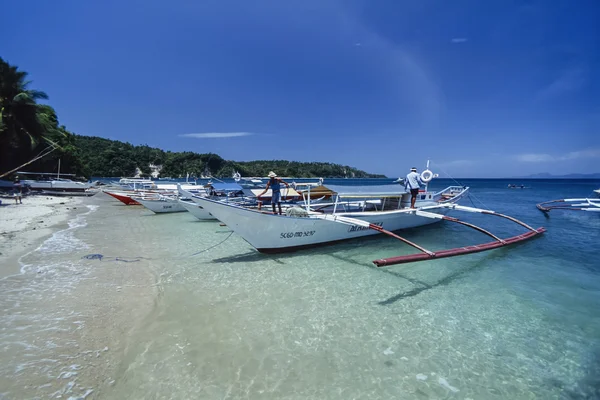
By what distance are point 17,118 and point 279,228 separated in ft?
139

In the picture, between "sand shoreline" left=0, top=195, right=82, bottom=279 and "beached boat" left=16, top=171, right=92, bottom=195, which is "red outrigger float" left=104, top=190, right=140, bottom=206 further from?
"beached boat" left=16, top=171, right=92, bottom=195

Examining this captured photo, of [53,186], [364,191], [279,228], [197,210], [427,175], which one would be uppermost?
[427,175]

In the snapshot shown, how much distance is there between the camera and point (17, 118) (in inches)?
1314

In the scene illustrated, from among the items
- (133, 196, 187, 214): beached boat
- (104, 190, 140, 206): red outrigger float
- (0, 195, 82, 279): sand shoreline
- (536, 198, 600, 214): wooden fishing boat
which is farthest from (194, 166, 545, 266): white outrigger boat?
(104, 190, 140, 206): red outrigger float

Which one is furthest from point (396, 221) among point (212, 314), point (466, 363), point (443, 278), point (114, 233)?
point (114, 233)

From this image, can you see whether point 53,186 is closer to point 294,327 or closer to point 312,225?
point 312,225

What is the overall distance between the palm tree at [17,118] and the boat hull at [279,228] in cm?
3593

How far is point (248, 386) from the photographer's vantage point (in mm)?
3965

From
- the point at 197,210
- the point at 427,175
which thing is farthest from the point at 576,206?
the point at 197,210

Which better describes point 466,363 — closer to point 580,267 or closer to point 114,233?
point 580,267

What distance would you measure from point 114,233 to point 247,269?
9.19 metres

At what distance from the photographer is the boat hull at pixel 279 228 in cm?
888

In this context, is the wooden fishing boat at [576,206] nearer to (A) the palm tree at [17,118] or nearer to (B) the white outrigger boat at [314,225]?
(B) the white outrigger boat at [314,225]

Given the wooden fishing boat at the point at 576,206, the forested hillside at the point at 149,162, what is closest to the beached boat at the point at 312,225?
the wooden fishing boat at the point at 576,206
